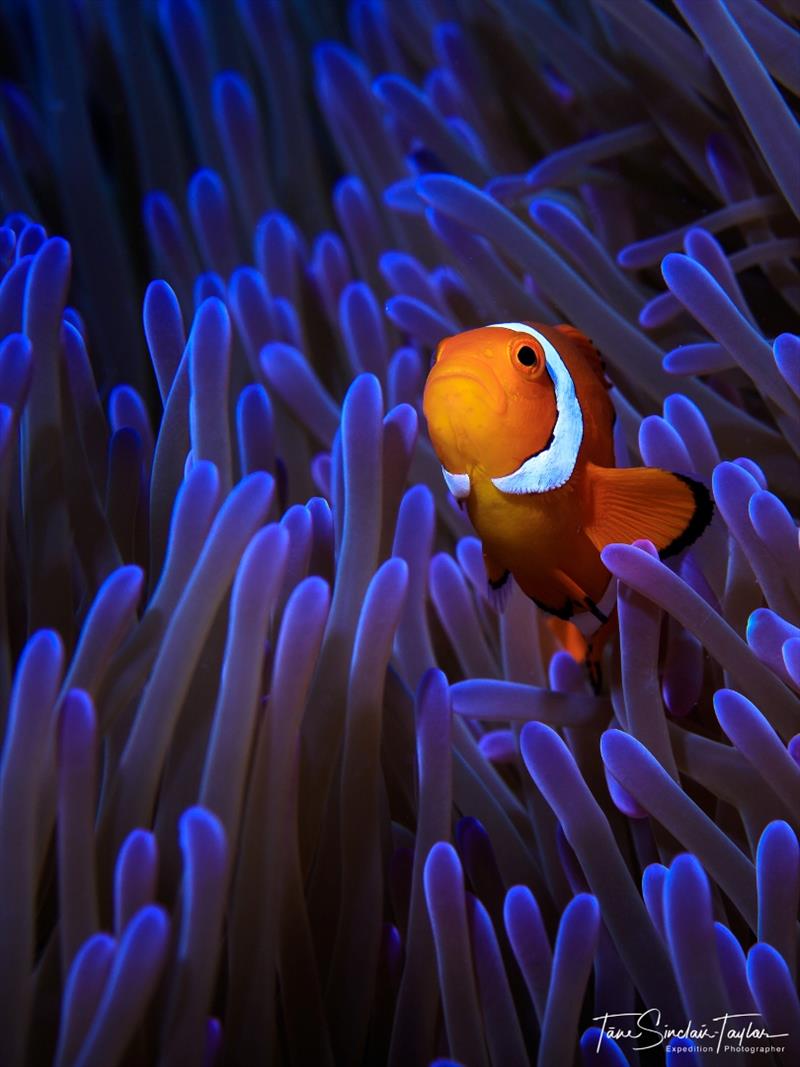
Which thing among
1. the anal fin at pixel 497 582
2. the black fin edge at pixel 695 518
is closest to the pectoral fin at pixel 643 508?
the black fin edge at pixel 695 518

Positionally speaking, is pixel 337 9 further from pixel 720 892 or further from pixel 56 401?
pixel 720 892

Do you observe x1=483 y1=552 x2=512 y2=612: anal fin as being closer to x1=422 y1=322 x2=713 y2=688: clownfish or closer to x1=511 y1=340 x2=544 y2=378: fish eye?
x1=422 y1=322 x2=713 y2=688: clownfish

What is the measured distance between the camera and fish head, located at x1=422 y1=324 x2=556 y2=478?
33.2 inches

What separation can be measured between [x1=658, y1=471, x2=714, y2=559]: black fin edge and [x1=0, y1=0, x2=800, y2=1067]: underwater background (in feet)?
0.11

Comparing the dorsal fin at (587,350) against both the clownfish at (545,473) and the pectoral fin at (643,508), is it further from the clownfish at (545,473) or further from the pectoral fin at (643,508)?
the pectoral fin at (643,508)

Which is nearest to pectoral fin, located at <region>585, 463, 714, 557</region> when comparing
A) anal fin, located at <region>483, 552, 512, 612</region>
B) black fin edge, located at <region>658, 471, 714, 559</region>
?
black fin edge, located at <region>658, 471, 714, 559</region>

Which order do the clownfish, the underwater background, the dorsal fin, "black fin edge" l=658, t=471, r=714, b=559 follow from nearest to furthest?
the underwater background < the clownfish < "black fin edge" l=658, t=471, r=714, b=559 < the dorsal fin

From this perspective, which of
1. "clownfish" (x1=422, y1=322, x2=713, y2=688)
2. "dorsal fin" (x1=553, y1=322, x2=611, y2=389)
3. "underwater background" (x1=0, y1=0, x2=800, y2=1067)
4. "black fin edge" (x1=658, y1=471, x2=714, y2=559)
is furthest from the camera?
"dorsal fin" (x1=553, y1=322, x2=611, y2=389)

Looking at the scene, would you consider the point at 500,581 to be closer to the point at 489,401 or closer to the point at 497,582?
the point at 497,582

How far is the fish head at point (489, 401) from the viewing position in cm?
84

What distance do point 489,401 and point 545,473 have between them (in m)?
0.11

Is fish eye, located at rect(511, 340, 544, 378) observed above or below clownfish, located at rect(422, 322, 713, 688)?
above

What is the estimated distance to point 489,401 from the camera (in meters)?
0.84

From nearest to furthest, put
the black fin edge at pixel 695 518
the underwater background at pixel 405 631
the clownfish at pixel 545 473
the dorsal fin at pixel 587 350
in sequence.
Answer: the underwater background at pixel 405 631, the clownfish at pixel 545 473, the black fin edge at pixel 695 518, the dorsal fin at pixel 587 350
